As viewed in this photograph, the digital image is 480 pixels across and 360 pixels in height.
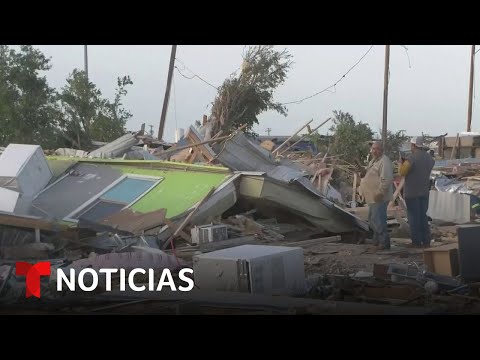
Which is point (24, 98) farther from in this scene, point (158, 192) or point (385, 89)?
point (385, 89)

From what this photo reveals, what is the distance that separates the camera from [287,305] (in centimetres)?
514

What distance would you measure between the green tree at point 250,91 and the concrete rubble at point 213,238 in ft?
22.5

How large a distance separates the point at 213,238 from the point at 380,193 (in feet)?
7.32

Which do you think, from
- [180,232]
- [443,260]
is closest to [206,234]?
[180,232]

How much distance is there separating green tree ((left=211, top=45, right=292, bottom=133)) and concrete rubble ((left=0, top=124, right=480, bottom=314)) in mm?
6862

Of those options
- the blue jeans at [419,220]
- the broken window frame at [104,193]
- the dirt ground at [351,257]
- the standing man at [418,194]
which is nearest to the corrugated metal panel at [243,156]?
the broken window frame at [104,193]

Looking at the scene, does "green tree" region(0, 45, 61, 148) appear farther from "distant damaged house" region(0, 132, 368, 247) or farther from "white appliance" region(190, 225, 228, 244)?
"white appliance" region(190, 225, 228, 244)

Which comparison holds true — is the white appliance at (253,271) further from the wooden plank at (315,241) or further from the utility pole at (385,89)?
the utility pole at (385,89)

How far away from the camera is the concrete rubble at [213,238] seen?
5.53 metres

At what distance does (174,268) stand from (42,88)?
35.7 feet

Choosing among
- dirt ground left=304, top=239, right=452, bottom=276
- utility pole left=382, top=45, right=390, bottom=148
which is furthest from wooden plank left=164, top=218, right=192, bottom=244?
utility pole left=382, top=45, right=390, bottom=148
